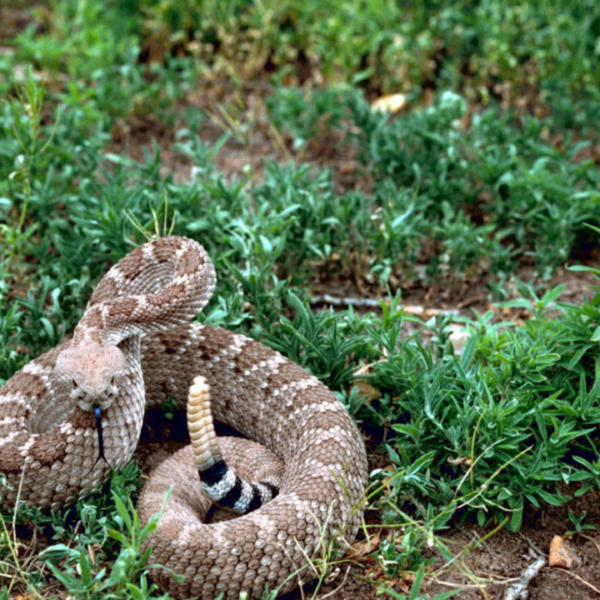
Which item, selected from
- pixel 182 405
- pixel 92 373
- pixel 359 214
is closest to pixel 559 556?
pixel 182 405

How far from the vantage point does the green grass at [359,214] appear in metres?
4.20

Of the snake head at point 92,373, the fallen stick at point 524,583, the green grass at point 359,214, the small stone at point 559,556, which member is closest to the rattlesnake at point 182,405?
the snake head at point 92,373

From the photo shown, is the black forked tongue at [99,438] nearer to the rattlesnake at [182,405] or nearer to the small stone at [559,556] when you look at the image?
the rattlesnake at [182,405]

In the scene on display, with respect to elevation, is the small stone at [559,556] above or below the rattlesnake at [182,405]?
below

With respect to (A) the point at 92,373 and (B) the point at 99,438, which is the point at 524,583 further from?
(A) the point at 92,373

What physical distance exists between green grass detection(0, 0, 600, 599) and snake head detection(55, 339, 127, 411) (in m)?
0.49

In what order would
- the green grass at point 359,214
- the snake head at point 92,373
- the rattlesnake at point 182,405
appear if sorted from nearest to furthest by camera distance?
the rattlesnake at point 182,405, the snake head at point 92,373, the green grass at point 359,214

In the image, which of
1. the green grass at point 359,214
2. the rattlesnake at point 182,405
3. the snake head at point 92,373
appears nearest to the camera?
the rattlesnake at point 182,405

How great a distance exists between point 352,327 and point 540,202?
224 centimetres

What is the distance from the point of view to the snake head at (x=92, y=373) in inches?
159

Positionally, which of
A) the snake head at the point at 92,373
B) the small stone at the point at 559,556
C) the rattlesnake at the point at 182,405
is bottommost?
the small stone at the point at 559,556

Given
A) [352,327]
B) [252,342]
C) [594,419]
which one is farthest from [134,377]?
[594,419]

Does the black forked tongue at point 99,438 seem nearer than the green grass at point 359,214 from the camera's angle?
Yes

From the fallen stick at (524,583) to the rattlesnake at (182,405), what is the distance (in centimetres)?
83
